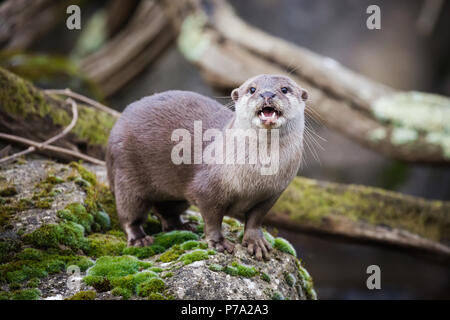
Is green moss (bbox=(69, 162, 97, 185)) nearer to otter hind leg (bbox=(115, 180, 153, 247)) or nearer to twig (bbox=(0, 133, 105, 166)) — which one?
twig (bbox=(0, 133, 105, 166))

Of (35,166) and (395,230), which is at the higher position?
(35,166)

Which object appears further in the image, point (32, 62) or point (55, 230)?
point (32, 62)

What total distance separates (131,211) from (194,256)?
2.56ft

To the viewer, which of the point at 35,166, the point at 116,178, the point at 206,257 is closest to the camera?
the point at 206,257

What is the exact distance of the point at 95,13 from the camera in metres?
11.2

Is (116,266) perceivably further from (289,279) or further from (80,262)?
(289,279)

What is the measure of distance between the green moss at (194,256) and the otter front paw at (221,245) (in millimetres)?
124

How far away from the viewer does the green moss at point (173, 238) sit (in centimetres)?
332

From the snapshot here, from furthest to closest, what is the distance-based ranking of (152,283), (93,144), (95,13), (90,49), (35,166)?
(95,13), (90,49), (93,144), (35,166), (152,283)

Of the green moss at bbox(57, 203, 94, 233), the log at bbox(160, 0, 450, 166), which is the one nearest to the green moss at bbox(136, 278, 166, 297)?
the green moss at bbox(57, 203, 94, 233)

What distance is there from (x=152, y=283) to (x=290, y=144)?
1.21 metres

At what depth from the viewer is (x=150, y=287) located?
8.43 ft
